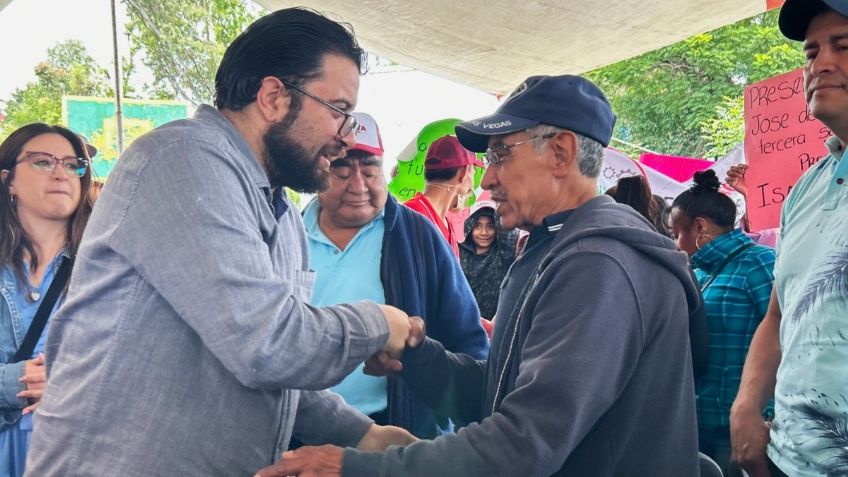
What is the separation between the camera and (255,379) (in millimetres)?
1394

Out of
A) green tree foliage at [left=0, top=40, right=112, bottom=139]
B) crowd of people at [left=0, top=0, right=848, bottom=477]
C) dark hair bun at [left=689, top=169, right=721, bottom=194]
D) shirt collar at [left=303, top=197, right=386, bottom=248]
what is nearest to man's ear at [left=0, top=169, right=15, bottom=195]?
shirt collar at [left=303, top=197, right=386, bottom=248]

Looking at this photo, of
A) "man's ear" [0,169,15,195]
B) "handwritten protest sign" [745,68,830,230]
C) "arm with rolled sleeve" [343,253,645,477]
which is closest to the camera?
"arm with rolled sleeve" [343,253,645,477]

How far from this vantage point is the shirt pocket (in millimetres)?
1836

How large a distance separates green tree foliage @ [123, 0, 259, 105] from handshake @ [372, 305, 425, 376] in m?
17.2

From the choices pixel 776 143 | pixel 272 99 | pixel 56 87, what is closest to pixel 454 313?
pixel 272 99

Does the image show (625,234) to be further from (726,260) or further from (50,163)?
(50,163)

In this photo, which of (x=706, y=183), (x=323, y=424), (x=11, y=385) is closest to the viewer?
(x=323, y=424)

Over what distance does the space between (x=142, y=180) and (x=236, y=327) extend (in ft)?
1.19

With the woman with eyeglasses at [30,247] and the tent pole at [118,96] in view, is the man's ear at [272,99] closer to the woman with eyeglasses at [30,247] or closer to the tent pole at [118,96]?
the woman with eyeglasses at [30,247]

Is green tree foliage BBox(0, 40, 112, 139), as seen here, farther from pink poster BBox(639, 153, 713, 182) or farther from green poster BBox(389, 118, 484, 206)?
green poster BBox(389, 118, 484, 206)

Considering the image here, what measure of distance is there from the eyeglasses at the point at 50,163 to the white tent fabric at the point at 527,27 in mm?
1673

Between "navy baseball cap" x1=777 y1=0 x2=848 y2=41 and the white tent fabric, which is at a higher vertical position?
the white tent fabric

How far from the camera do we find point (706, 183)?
356cm

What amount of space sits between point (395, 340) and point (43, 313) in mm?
1597
